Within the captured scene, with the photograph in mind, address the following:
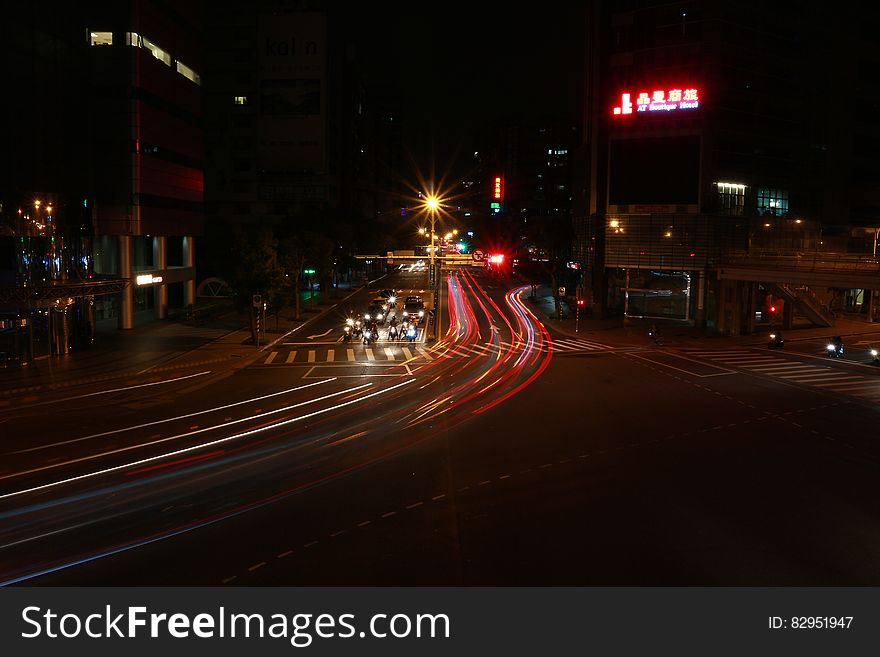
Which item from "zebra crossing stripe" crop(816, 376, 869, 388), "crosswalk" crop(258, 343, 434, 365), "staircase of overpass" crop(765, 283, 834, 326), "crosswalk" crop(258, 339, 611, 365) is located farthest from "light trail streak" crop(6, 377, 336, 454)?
"staircase of overpass" crop(765, 283, 834, 326)

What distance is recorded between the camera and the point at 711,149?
5928 cm

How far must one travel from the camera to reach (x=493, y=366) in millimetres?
38469

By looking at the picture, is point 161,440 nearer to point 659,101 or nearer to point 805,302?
point 805,302

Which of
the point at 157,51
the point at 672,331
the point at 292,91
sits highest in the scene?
the point at 292,91

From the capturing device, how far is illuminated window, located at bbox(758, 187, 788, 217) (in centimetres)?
6222

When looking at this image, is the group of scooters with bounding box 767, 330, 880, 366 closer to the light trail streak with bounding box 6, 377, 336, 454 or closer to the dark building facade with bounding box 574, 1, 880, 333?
the dark building facade with bounding box 574, 1, 880, 333

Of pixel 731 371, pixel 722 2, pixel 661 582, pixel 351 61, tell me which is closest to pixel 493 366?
pixel 731 371

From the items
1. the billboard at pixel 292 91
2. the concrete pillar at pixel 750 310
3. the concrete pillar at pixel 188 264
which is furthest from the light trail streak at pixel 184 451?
the billboard at pixel 292 91

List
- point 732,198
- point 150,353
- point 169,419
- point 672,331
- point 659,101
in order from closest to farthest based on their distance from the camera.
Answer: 1. point 169,419
2. point 150,353
3. point 672,331
4. point 659,101
5. point 732,198

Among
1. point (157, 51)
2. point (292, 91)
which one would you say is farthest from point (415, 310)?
point (292, 91)

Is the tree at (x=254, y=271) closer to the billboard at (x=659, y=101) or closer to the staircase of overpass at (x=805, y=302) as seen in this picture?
the billboard at (x=659, y=101)

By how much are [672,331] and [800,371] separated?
737 inches

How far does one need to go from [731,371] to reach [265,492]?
2803 cm

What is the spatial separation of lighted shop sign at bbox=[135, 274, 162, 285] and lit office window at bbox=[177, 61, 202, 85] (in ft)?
55.6
